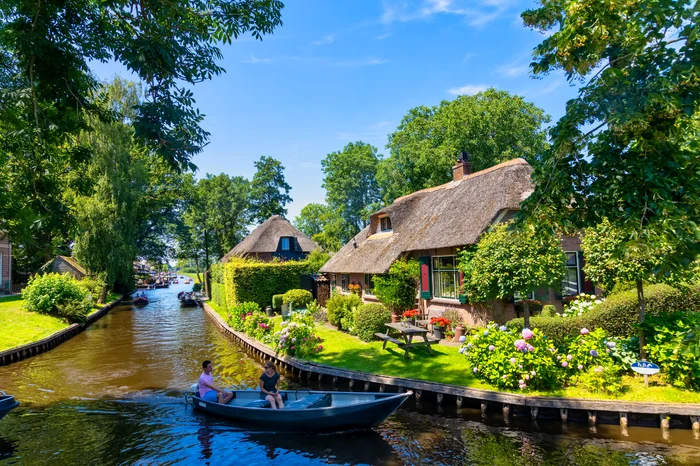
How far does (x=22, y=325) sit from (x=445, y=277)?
76.5ft

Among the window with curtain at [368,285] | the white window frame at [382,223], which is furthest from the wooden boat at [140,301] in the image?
the white window frame at [382,223]

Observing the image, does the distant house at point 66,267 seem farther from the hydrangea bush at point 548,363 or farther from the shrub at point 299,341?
the hydrangea bush at point 548,363

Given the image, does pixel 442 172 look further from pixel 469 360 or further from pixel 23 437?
pixel 23 437

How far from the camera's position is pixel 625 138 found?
5922mm

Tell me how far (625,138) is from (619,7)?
199 centimetres

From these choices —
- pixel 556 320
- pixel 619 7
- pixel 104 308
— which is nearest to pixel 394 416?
pixel 556 320

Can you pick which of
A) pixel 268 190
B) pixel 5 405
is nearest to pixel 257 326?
pixel 5 405

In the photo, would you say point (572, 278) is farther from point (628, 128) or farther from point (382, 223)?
point (628, 128)

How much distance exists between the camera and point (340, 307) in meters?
22.5

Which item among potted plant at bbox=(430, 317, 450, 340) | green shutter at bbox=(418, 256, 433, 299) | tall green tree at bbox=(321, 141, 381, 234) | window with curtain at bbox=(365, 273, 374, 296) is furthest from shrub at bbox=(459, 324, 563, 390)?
tall green tree at bbox=(321, 141, 381, 234)

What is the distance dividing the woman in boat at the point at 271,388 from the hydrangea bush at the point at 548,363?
583cm

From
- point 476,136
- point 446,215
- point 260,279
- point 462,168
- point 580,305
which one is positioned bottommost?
point 580,305

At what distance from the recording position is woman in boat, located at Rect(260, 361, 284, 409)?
459 inches

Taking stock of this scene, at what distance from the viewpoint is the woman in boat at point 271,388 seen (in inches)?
459
